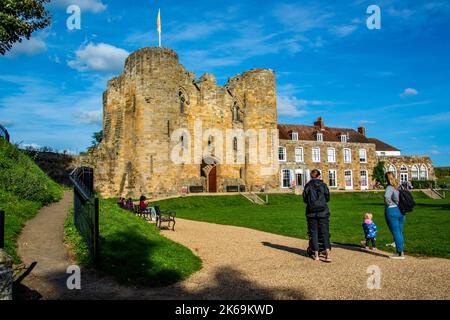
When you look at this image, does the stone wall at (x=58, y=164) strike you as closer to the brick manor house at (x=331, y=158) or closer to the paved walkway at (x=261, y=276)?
the paved walkway at (x=261, y=276)

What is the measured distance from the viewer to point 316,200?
8359mm

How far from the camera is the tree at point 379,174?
47.8m

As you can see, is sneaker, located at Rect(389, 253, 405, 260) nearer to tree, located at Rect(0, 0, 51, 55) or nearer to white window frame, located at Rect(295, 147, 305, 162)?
tree, located at Rect(0, 0, 51, 55)

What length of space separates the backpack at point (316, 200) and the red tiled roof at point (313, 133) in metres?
37.5

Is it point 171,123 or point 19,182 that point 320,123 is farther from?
point 19,182

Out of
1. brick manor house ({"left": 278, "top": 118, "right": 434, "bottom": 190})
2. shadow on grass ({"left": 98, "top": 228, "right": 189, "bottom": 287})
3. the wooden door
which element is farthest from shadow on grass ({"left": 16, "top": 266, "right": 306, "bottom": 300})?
brick manor house ({"left": 278, "top": 118, "right": 434, "bottom": 190})

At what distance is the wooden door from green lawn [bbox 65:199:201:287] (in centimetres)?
2358

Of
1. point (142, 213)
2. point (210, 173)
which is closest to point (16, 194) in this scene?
point (142, 213)

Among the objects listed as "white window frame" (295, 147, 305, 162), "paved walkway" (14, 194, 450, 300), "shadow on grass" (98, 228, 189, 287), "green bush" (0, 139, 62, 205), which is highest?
"white window frame" (295, 147, 305, 162)

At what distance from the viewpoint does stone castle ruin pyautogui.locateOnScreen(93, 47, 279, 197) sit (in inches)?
1169

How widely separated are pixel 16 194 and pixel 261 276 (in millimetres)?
8828

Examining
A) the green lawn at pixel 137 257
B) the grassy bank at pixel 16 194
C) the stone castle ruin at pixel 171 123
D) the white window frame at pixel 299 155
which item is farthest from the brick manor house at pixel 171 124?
the green lawn at pixel 137 257

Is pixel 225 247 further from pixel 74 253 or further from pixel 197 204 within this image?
pixel 197 204

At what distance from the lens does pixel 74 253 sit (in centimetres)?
775
